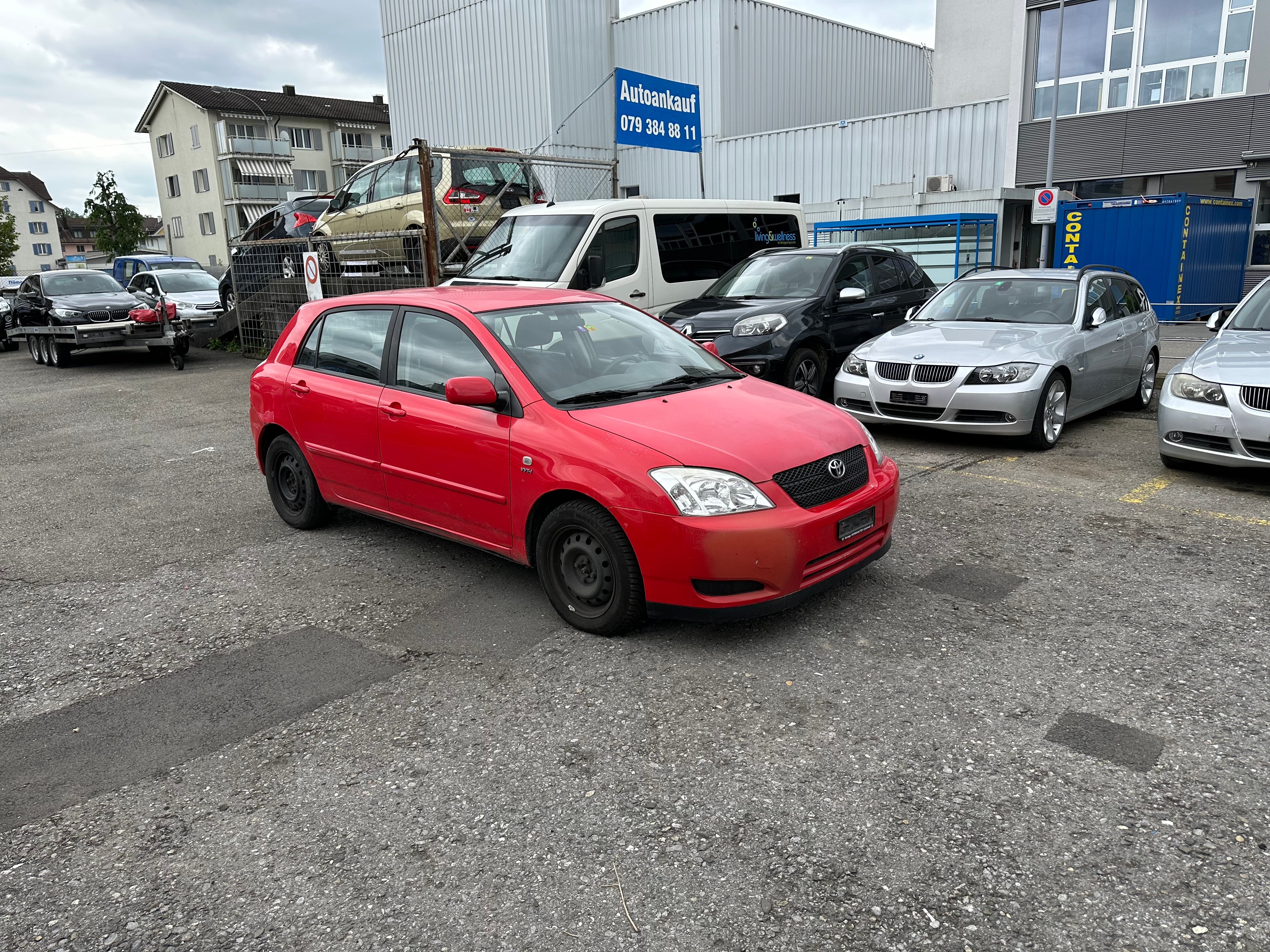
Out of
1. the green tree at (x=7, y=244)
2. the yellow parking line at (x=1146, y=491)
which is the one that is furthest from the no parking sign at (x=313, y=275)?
the green tree at (x=7, y=244)

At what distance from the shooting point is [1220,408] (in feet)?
21.6

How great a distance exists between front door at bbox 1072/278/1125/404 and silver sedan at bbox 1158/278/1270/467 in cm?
104

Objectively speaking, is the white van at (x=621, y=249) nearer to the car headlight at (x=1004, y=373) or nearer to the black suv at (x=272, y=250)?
the car headlight at (x=1004, y=373)

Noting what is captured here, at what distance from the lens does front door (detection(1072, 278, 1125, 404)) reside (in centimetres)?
834

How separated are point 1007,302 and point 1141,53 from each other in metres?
16.5

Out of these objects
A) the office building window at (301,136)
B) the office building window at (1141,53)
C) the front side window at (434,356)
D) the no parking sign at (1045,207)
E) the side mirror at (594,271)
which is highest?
the office building window at (301,136)

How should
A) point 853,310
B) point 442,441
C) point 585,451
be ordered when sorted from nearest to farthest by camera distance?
point 585,451, point 442,441, point 853,310

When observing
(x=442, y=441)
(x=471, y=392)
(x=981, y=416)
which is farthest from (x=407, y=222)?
(x=471, y=392)

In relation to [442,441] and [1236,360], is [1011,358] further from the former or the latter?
[442,441]

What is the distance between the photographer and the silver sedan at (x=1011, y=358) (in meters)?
7.75

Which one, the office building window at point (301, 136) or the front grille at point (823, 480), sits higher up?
the office building window at point (301, 136)

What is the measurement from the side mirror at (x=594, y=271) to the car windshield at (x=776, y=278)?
1.18 m

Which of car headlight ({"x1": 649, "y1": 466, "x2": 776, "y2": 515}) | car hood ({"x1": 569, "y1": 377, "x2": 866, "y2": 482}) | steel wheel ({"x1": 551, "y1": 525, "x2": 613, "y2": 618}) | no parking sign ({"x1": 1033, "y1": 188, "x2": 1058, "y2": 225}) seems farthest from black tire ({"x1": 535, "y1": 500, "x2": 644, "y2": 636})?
no parking sign ({"x1": 1033, "y1": 188, "x2": 1058, "y2": 225})

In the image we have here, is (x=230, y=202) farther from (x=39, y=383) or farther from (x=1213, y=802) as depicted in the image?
(x=1213, y=802)
